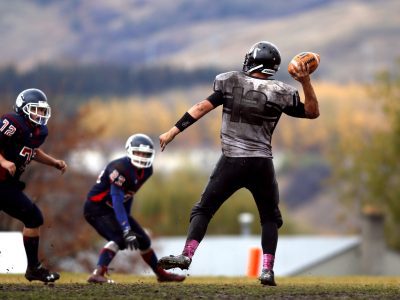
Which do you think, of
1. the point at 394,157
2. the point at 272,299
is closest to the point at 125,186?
the point at 272,299

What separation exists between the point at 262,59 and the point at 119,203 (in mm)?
2942

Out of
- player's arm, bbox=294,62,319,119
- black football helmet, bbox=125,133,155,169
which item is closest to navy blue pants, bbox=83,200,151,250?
black football helmet, bbox=125,133,155,169

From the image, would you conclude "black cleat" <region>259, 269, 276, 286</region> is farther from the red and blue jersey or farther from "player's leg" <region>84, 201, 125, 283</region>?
"player's leg" <region>84, 201, 125, 283</region>

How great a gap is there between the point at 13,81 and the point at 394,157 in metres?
40.7

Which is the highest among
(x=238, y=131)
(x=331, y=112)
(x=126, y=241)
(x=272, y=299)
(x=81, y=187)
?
(x=331, y=112)

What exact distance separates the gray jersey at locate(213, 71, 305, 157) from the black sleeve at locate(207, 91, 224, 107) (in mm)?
33

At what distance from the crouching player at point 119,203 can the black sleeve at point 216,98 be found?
97.6 inches

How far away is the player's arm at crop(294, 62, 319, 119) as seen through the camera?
12227mm

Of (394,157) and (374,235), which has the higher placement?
(394,157)

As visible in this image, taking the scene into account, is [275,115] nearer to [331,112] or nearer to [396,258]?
[396,258]

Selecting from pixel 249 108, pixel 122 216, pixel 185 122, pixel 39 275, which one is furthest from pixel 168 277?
pixel 249 108

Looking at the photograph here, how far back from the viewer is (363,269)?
49.1 meters

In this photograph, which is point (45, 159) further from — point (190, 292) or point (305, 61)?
point (305, 61)

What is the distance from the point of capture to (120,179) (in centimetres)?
1454
